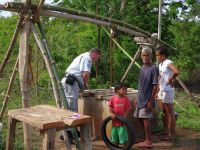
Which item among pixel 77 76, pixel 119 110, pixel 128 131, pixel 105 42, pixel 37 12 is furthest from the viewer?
pixel 105 42

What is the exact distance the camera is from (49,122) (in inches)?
148

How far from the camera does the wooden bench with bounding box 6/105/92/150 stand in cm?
379

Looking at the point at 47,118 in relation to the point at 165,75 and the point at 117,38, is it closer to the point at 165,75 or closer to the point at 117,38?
the point at 165,75

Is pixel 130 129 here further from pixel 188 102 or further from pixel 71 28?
pixel 71 28

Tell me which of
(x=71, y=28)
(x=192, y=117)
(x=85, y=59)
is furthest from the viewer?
(x=71, y=28)

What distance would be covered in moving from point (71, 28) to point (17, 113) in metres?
9.75

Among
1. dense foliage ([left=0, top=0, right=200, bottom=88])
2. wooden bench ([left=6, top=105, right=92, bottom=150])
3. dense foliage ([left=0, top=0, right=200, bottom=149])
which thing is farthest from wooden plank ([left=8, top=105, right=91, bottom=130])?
dense foliage ([left=0, top=0, right=200, bottom=88])

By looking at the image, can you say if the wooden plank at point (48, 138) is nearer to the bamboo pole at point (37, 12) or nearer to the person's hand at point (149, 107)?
the bamboo pole at point (37, 12)

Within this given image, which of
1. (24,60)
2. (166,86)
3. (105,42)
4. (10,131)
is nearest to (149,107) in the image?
(166,86)

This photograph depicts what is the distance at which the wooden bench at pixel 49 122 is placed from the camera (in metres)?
3.79

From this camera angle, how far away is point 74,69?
6.58 meters

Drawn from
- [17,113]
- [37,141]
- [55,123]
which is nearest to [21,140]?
[37,141]

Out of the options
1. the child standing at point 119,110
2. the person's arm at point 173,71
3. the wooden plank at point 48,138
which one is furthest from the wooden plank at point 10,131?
the person's arm at point 173,71

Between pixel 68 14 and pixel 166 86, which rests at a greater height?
pixel 68 14
